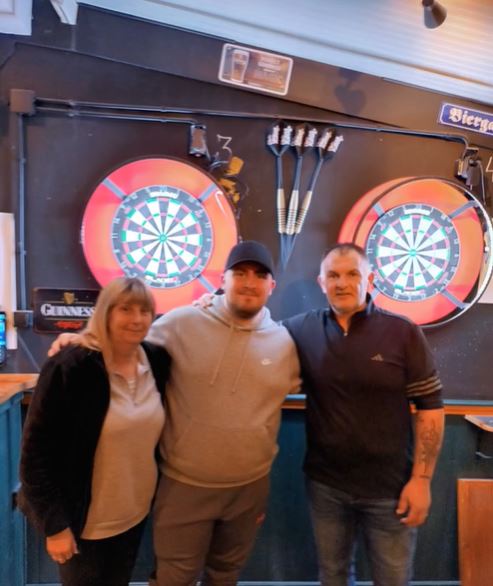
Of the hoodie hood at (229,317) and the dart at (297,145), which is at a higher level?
the dart at (297,145)

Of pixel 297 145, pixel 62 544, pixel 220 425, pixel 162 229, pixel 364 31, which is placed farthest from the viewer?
pixel 297 145

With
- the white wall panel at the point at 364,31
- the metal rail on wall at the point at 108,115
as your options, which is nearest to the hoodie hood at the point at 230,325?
the metal rail on wall at the point at 108,115

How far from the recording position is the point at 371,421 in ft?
4.92

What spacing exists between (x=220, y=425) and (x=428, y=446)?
28.9 inches

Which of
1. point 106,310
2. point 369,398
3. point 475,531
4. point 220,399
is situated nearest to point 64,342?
point 106,310

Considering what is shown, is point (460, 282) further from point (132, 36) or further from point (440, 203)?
point (132, 36)

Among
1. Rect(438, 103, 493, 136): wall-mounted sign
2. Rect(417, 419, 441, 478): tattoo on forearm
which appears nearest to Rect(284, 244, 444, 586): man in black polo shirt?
Rect(417, 419, 441, 478): tattoo on forearm

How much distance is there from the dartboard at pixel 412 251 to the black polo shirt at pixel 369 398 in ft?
1.54

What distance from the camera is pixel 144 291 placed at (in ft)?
4.36

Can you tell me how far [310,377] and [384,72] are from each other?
4.80 ft

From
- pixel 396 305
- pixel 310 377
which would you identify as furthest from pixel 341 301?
pixel 396 305

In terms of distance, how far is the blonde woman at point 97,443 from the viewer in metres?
1.22

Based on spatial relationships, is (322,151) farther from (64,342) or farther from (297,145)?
(64,342)

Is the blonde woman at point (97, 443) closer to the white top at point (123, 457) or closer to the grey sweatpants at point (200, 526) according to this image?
the white top at point (123, 457)
